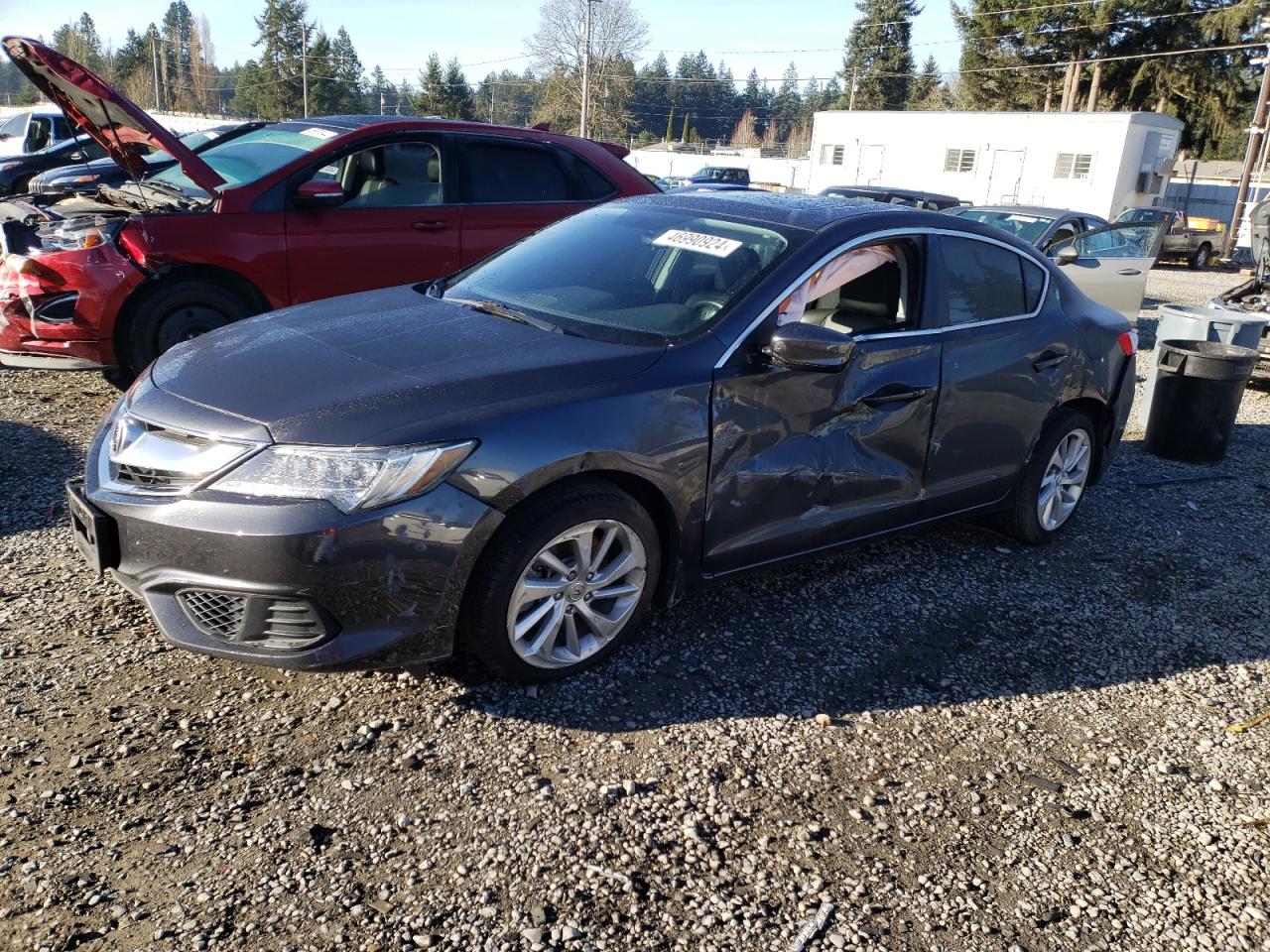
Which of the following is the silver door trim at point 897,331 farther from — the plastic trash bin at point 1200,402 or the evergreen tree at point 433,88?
the evergreen tree at point 433,88

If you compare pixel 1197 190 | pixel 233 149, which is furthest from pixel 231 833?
pixel 1197 190

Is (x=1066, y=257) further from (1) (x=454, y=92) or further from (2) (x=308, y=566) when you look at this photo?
(1) (x=454, y=92)

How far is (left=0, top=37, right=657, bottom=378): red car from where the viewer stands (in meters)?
5.72

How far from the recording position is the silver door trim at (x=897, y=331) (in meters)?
3.59

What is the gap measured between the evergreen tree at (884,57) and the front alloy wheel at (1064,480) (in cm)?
6606

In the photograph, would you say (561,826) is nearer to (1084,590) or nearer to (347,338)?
(347,338)

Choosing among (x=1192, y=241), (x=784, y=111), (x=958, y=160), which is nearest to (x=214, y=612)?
(x=1192, y=241)

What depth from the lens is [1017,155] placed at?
32594mm

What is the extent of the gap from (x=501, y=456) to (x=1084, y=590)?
3.05 metres

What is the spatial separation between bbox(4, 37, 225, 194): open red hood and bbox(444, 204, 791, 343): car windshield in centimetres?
255

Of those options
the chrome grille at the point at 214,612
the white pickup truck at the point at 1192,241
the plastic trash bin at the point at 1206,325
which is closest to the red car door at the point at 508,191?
the chrome grille at the point at 214,612

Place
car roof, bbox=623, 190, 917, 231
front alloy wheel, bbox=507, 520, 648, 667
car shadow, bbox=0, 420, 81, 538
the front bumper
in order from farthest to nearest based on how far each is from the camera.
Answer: car shadow, bbox=0, 420, 81, 538 < car roof, bbox=623, 190, 917, 231 < front alloy wheel, bbox=507, 520, 648, 667 < the front bumper

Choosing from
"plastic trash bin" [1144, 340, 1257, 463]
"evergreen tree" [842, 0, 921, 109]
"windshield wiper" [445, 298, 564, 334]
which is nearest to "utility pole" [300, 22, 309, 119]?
"evergreen tree" [842, 0, 921, 109]

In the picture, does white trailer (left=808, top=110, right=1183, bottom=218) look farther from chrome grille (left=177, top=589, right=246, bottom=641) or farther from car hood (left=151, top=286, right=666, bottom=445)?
chrome grille (left=177, top=589, right=246, bottom=641)
